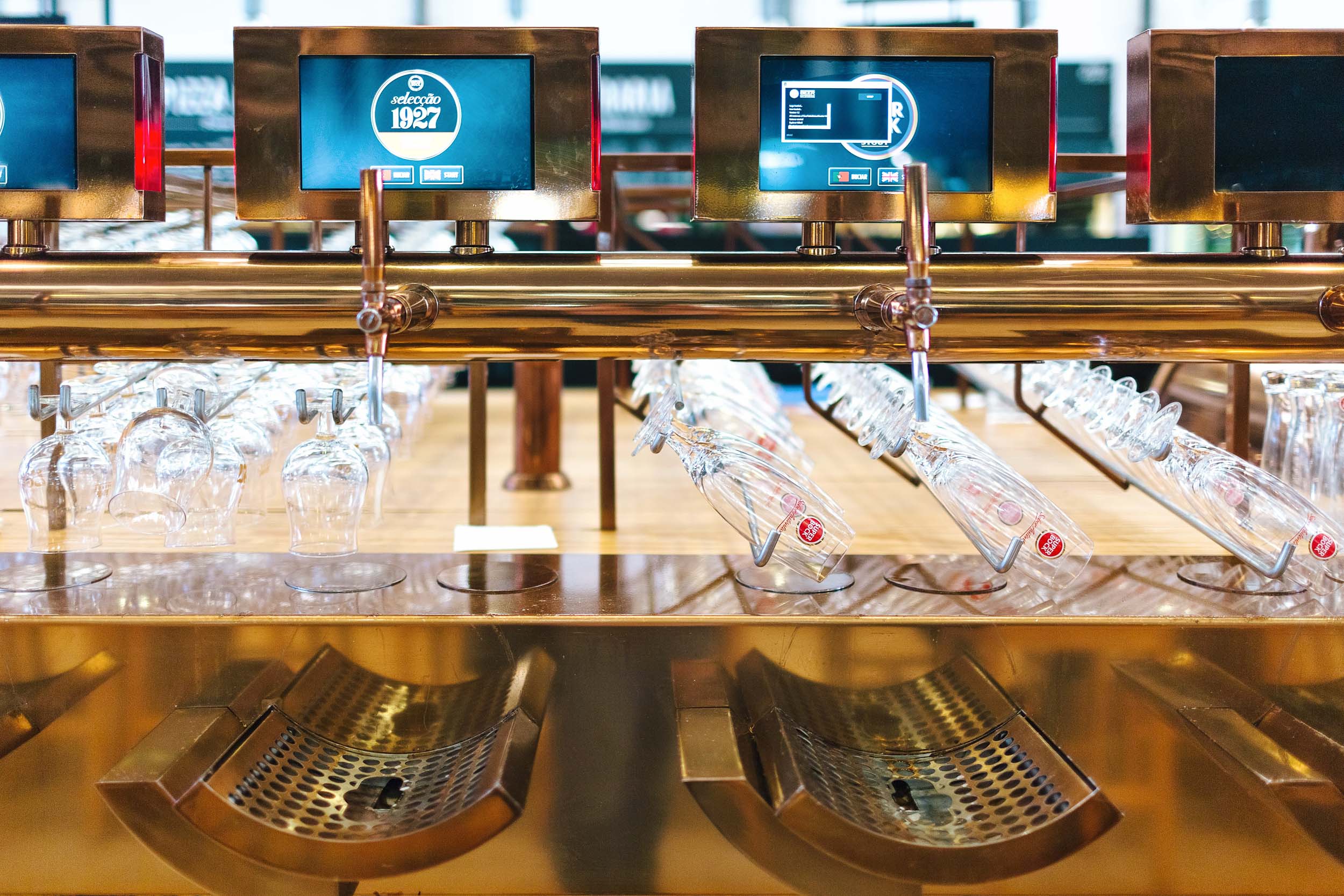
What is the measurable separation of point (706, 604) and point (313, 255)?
0.66 meters

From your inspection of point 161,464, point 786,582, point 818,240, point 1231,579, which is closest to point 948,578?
point 786,582

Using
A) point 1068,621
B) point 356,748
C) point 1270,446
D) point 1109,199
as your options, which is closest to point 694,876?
point 356,748

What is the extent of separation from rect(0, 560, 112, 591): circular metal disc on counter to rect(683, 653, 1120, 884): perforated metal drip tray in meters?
0.84

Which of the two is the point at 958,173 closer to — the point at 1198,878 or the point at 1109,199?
the point at 1198,878

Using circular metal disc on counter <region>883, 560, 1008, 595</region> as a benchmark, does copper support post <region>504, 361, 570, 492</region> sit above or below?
above

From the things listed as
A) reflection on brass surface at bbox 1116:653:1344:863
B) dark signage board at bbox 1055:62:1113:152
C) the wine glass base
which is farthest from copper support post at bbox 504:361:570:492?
dark signage board at bbox 1055:62:1113:152

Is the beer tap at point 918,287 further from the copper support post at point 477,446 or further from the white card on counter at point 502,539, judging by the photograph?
the copper support post at point 477,446

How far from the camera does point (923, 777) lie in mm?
1234

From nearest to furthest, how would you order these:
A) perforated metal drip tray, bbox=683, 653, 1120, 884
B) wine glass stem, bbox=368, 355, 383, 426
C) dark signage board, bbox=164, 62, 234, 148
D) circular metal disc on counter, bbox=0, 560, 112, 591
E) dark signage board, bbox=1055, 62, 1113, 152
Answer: perforated metal drip tray, bbox=683, 653, 1120, 884 < wine glass stem, bbox=368, 355, 383, 426 < circular metal disc on counter, bbox=0, 560, 112, 591 < dark signage board, bbox=164, 62, 234, 148 < dark signage board, bbox=1055, 62, 1113, 152

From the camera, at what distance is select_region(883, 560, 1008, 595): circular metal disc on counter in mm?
1390

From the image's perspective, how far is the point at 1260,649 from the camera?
128 cm

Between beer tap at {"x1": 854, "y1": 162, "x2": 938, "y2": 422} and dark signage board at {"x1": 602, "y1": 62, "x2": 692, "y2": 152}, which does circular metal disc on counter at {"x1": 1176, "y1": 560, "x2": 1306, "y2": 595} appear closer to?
beer tap at {"x1": 854, "y1": 162, "x2": 938, "y2": 422}

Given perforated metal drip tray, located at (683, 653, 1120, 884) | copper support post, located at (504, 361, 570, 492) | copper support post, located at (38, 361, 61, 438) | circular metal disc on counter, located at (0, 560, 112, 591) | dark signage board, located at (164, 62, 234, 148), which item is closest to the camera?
perforated metal drip tray, located at (683, 653, 1120, 884)

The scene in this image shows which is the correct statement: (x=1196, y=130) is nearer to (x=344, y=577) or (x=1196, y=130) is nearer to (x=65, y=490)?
(x=344, y=577)
